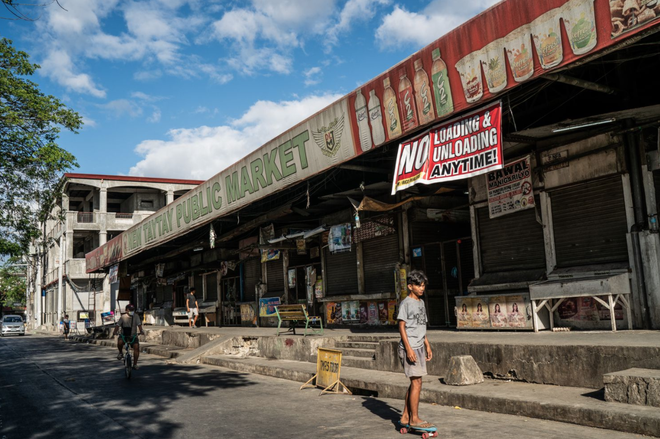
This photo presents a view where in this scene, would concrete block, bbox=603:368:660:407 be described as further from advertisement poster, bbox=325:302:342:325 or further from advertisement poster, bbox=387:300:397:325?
advertisement poster, bbox=325:302:342:325

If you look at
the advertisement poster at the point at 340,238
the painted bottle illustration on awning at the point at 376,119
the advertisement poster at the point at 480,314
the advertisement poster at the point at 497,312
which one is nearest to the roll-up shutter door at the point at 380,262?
the advertisement poster at the point at 340,238

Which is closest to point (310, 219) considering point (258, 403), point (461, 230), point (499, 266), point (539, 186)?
point (461, 230)

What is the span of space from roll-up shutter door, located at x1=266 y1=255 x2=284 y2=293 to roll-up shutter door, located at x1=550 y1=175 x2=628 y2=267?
42.7ft

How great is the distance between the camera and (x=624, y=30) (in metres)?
6.64

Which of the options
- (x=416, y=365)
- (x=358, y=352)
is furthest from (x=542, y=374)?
(x=358, y=352)

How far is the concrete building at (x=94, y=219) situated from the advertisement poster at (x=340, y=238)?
35366mm

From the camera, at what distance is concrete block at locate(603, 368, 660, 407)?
19.5 feet

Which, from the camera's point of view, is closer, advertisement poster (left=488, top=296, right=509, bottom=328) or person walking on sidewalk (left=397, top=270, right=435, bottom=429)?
person walking on sidewalk (left=397, top=270, right=435, bottom=429)

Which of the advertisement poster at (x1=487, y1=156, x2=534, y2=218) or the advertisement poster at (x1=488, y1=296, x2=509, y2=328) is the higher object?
the advertisement poster at (x1=487, y1=156, x2=534, y2=218)

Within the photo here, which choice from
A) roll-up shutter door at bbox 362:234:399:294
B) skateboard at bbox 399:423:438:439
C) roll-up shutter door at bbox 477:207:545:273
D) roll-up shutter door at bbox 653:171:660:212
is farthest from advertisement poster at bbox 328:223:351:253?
skateboard at bbox 399:423:438:439

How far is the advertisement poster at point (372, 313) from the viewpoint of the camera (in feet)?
54.1

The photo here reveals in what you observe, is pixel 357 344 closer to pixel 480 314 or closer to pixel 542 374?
pixel 480 314

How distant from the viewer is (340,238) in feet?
57.2

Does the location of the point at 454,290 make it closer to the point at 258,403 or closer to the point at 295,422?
the point at 258,403
